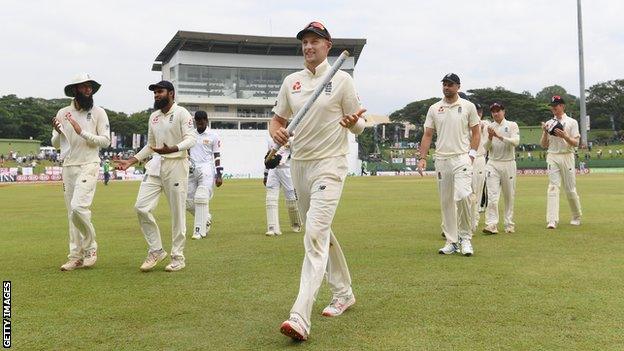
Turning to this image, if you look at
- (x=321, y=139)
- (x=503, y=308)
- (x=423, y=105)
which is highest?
(x=423, y=105)

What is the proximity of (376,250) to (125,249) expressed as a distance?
4.13 m

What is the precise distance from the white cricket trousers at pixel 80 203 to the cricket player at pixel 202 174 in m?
3.06

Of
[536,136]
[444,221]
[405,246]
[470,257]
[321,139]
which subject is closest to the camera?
[321,139]

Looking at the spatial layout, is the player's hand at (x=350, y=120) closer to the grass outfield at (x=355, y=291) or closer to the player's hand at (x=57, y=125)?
the grass outfield at (x=355, y=291)

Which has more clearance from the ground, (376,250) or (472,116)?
(472,116)

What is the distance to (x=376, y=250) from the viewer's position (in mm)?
9219

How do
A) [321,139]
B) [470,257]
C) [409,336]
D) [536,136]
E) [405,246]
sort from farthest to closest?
[536,136]
[405,246]
[470,257]
[321,139]
[409,336]

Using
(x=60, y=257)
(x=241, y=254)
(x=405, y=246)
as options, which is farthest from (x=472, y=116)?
(x=60, y=257)

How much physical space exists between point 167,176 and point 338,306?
3.46 meters

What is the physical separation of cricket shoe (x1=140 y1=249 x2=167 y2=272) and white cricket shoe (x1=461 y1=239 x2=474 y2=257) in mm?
4297

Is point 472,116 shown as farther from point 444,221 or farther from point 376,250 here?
point 376,250

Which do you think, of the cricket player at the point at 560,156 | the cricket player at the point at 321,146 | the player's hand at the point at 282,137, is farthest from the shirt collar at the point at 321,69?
the cricket player at the point at 560,156

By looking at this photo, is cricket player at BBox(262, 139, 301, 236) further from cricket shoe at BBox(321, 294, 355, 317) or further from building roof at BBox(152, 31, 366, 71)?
building roof at BBox(152, 31, 366, 71)

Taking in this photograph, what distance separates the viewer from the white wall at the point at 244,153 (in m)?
69.9
